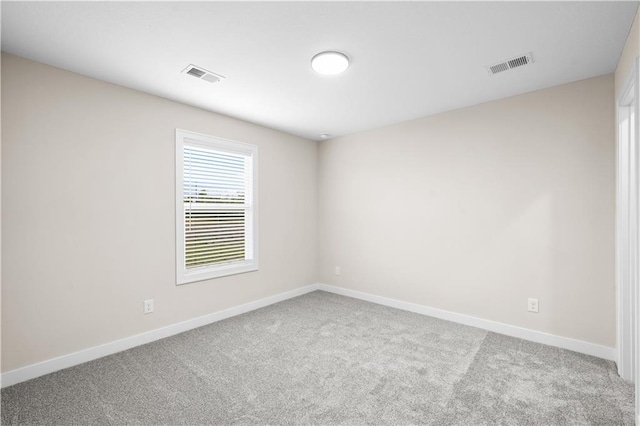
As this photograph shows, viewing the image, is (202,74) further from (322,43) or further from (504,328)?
(504,328)

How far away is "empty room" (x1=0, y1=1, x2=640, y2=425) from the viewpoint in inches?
74.7

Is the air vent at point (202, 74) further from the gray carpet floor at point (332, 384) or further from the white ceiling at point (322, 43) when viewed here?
the gray carpet floor at point (332, 384)

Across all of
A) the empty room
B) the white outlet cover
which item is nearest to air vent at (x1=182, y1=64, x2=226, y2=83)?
the empty room

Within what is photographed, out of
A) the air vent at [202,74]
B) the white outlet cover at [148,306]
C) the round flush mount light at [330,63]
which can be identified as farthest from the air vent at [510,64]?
the white outlet cover at [148,306]

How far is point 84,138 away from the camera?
2559 millimetres

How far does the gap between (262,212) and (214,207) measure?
0.69 meters

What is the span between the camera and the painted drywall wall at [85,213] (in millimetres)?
2238

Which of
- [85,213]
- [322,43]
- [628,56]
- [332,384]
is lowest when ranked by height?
[332,384]

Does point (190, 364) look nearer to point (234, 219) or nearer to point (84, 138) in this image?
point (234, 219)

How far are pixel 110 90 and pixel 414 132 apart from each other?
326 cm

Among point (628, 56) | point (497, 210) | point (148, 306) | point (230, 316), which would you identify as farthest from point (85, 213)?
point (628, 56)

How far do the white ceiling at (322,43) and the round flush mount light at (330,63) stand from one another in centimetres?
6

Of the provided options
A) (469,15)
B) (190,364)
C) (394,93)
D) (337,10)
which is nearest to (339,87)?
(394,93)

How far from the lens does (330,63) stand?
228 cm
